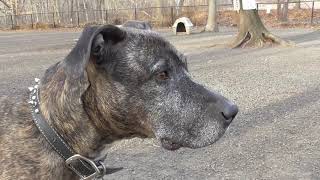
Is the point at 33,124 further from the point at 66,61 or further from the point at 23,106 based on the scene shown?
the point at 66,61

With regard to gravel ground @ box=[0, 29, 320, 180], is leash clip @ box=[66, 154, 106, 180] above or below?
above

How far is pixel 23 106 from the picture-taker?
3.05m

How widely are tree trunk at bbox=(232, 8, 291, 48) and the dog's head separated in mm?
12789

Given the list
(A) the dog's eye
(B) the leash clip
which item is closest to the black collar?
(B) the leash clip

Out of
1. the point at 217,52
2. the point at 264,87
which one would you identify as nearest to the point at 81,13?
the point at 217,52

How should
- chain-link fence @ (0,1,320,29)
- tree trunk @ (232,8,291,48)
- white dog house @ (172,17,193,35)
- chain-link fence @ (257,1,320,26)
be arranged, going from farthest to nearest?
chain-link fence @ (0,1,320,29) → chain-link fence @ (257,1,320,26) → white dog house @ (172,17,193,35) → tree trunk @ (232,8,291,48)

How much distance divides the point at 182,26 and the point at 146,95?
21330mm

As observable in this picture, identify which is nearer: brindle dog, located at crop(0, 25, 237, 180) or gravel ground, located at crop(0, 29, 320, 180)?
brindle dog, located at crop(0, 25, 237, 180)

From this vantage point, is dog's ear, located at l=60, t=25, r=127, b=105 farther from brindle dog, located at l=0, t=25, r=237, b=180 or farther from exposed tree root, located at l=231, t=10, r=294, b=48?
exposed tree root, located at l=231, t=10, r=294, b=48

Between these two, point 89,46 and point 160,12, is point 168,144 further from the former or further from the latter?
point 160,12

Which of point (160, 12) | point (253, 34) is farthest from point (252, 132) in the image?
point (160, 12)

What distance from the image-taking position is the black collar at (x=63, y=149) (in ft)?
9.38

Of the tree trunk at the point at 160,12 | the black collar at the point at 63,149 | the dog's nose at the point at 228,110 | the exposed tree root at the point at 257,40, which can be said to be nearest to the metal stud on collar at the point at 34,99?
→ the black collar at the point at 63,149

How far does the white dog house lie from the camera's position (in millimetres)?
23264
